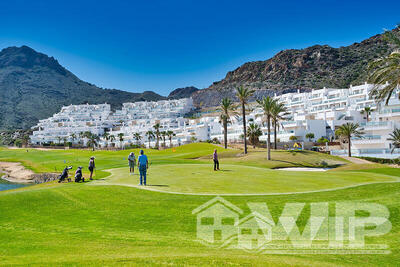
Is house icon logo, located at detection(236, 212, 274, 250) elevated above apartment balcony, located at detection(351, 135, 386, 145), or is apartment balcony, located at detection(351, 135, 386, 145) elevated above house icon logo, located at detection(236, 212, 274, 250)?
apartment balcony, located at detection(351, 135, 386, 145)

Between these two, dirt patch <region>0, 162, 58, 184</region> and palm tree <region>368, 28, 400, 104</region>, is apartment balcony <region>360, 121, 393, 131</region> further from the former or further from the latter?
dirt patch <region>0, 162, 58, 184</region>

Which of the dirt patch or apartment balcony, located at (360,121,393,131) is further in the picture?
apartment balcony, located at (360,121,393,131)

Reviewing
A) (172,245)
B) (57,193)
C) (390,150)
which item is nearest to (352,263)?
(172,245)

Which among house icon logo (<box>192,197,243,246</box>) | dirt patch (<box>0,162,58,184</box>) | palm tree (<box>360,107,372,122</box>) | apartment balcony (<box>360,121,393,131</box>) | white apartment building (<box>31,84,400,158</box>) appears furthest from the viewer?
palm tree (<box>360,107,372,122</box>)

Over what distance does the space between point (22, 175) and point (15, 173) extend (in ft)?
15.4

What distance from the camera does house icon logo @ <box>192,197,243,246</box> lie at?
9.80 metres

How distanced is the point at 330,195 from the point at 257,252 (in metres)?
8.13

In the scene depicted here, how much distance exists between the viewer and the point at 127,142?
6245 inches

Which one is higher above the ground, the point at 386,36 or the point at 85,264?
the point at 386,36

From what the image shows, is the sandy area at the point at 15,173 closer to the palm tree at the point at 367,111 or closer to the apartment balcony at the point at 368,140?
the apartment balcony at the point at 368,140

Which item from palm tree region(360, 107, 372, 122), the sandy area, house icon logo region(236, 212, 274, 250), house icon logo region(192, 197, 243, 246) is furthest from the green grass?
palm tree region(360, 107, 372, 122)

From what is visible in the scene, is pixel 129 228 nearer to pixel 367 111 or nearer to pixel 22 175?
pixel 22 175

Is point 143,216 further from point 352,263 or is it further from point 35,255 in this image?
point 352,263

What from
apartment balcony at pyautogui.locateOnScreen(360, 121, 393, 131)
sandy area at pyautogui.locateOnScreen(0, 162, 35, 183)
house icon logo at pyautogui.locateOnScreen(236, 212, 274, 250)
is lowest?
sandy area at pyautogui.locateOnScreen(0, 162, 35, 183)
